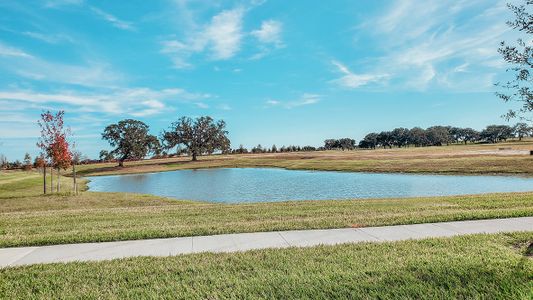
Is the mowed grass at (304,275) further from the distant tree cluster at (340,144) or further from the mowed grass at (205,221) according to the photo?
the distant tree cluster at (340,144)

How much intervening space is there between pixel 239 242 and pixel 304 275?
7.15ft

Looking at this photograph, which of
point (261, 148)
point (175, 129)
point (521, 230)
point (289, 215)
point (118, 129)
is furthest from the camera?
point (261, 148)

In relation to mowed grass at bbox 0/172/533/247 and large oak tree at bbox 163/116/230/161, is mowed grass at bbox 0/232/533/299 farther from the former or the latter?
large oak tree at bbox 163/116/230/161

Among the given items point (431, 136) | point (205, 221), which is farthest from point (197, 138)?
point (431, 136)

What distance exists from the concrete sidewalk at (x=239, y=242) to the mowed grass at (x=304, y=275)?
1.62 feet

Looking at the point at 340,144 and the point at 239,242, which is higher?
the point at 340,144

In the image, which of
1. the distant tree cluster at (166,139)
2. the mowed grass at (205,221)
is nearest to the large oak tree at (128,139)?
the distant tree cluster at (166,139)

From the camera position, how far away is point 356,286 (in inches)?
167

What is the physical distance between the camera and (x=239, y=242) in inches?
257

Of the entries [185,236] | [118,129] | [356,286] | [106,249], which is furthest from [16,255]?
[118,129]

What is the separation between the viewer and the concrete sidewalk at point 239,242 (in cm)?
598

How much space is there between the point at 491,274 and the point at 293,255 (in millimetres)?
2762

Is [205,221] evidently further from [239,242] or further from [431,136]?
[431,136]

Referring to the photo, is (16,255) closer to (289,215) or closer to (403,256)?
(289,215)
